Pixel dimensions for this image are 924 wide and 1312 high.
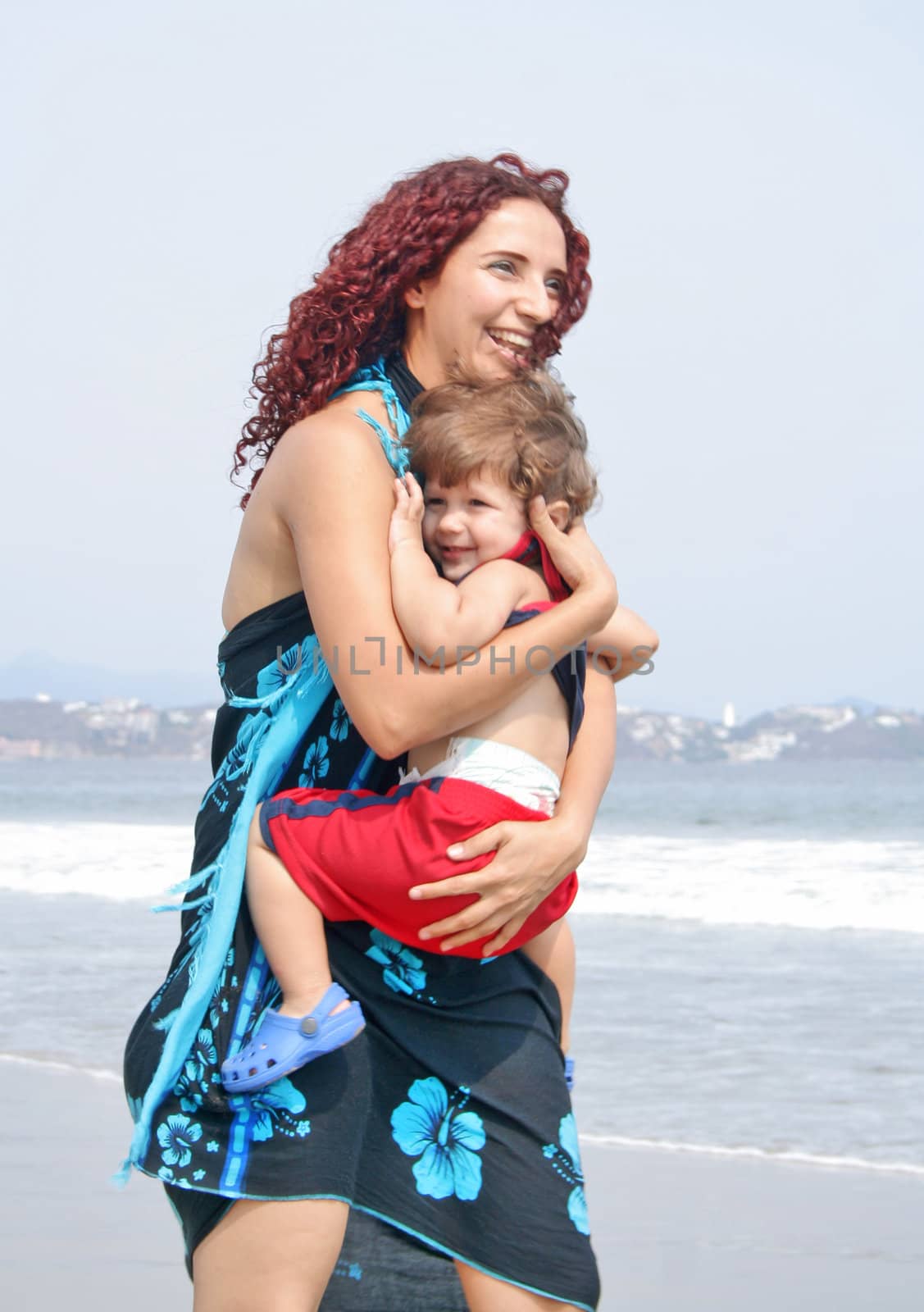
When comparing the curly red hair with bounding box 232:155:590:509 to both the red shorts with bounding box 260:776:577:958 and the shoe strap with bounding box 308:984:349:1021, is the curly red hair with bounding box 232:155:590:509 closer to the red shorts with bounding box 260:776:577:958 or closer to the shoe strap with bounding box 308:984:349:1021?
the red shorts with bounding box 260:776:577:958

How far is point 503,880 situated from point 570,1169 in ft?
1.52

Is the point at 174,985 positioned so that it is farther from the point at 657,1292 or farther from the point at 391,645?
the point at 657,1292

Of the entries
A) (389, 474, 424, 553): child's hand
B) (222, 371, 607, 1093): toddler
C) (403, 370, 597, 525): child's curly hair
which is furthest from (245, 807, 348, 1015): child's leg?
(403, 370, 597, 525): child's curly hair

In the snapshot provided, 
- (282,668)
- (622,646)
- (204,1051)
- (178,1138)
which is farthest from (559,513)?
(178,1138)

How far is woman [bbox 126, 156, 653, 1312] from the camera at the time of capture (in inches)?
75.0

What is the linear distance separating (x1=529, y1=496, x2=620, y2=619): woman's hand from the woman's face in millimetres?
271

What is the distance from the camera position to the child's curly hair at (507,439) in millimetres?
2029

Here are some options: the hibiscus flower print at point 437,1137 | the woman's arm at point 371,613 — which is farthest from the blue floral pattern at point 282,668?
the hibiscus flower print at point 437,1137

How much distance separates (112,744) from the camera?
57156mm

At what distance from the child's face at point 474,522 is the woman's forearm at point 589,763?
30 centimetres

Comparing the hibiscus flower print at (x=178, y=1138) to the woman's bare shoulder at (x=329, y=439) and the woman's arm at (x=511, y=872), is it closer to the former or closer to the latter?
the woman's arm at (x=511, y=872)

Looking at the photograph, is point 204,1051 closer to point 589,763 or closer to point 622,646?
point 589,763

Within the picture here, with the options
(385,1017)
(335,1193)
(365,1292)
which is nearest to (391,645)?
(385,1017)

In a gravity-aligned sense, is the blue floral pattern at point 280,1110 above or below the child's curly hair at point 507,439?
below
